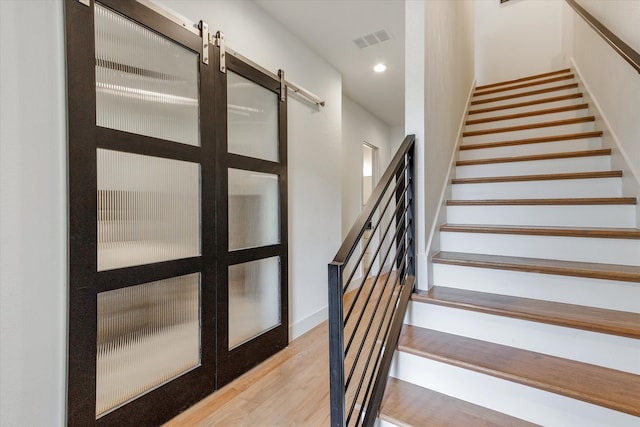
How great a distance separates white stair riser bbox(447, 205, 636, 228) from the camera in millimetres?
1651

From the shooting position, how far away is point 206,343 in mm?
1873

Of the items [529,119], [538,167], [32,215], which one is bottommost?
[32,215]

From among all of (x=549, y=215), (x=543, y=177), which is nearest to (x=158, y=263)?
(x=549, y=215)

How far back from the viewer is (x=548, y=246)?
1649 millimetres

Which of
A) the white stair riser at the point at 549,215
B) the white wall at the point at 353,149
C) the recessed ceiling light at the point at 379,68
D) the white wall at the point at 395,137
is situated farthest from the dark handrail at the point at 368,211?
the white wall at the point at 395,137

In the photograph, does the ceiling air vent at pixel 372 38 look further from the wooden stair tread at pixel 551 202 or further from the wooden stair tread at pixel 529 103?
the wooden stair tread at pixel 551 202

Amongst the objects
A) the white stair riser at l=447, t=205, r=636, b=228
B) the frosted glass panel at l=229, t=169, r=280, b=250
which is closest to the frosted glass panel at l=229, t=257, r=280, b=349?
the frosted glass panel at l=229, t=169, r=280, b=250

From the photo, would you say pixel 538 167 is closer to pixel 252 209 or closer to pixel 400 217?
pixel 400 217

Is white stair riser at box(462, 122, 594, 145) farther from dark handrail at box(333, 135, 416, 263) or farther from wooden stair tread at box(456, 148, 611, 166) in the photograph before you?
dark handrail at box(333, 135, 416, 263)

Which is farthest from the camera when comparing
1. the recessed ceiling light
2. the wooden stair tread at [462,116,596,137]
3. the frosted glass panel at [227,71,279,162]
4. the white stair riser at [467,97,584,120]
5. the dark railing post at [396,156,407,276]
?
the recessed ceiling light

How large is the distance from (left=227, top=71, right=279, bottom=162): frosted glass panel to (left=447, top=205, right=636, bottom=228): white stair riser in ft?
4.96

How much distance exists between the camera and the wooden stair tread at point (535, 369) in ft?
3.34

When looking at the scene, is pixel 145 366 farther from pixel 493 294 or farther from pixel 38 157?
pixel 493 294

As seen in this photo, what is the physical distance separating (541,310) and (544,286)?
7.5 inches
